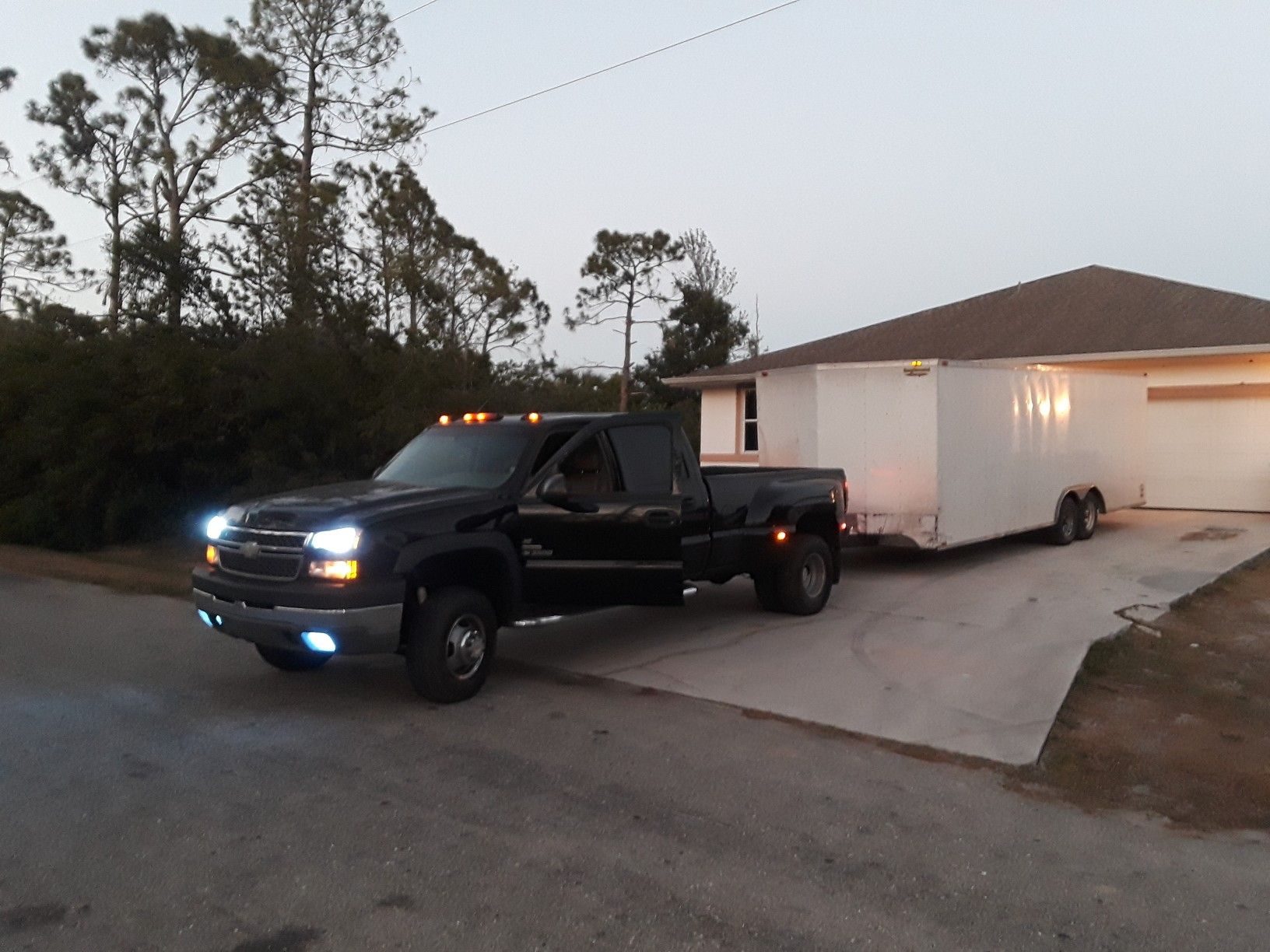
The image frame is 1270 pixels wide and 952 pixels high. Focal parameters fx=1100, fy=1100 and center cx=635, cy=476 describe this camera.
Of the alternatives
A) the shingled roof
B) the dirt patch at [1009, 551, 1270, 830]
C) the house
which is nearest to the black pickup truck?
the dirt patch at [1009, 551, 1270, 830]

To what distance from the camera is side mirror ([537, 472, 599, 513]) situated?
8.06 metres

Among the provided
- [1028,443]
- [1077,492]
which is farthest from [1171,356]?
[1028,443]

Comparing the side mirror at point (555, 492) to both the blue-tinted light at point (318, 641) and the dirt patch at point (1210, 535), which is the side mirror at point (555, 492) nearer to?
the blue-tinted light at point (318, 641)

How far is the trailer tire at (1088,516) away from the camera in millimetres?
16266

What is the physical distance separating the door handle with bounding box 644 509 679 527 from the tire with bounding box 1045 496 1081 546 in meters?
8.81

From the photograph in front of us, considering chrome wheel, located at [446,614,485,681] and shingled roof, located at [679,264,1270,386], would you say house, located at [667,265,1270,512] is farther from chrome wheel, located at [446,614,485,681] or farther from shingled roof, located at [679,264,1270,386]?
chrome wheel, located at [446,614,485,681]

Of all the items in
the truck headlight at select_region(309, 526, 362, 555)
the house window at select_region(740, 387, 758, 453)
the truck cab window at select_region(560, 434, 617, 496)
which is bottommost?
the truck headlight at select_region(309, 526, 362, 555)

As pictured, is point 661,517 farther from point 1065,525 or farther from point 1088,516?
point 1088,516

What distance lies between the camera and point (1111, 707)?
25.4ft

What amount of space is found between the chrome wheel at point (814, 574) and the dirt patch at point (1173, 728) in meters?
2.73

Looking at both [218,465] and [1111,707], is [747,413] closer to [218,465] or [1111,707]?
[218,465]

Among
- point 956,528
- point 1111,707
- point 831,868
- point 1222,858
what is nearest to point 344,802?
point 831,868

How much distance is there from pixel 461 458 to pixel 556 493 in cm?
99

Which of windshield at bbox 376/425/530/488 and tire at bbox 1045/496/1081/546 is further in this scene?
tire at bbox 1045/496/1081/546
